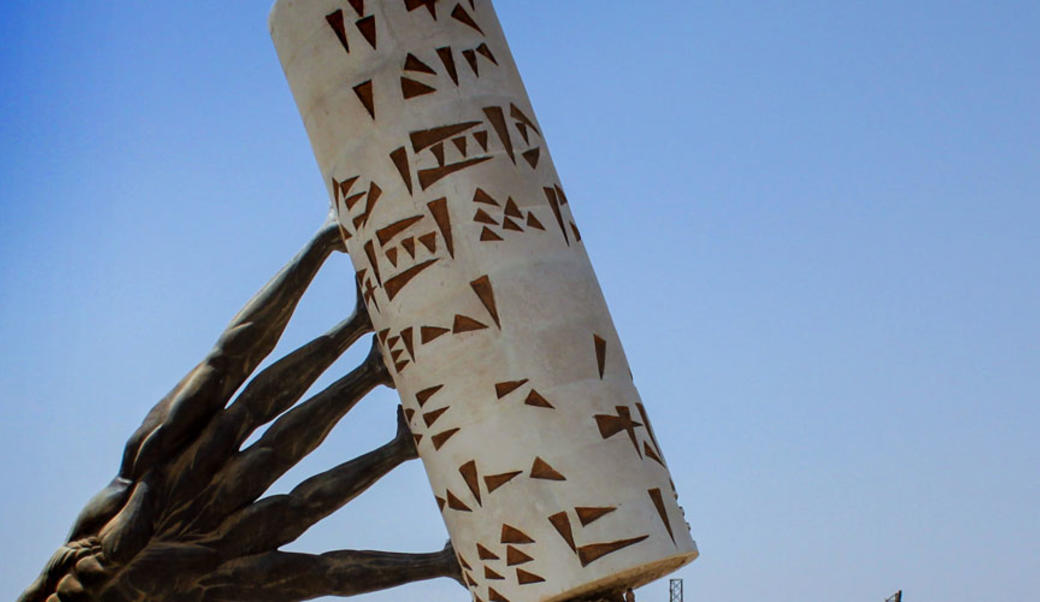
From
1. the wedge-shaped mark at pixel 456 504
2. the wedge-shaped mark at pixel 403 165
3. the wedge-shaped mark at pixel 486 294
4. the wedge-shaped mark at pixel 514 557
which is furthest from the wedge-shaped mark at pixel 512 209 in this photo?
the wedge-shaped mark at pixel 514 557

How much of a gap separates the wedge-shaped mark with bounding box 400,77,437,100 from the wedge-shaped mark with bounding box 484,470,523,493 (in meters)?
1.69

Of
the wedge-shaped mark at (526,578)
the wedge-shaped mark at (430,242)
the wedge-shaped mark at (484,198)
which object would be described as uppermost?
the wedge-shaped mark at (484,198)

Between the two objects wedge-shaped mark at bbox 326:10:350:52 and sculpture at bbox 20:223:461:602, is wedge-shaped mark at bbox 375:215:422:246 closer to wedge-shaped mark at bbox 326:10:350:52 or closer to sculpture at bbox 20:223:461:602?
wedge-shaped mark at bbox 326:10:350:52

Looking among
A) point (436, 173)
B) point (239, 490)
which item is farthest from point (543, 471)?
point (239, 490)

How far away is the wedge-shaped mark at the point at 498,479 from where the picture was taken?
4715 mm

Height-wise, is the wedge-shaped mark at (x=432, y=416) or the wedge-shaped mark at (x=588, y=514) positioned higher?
the wedge-shaped mark at (x=432, y=416)

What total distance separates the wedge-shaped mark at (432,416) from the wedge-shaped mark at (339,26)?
66.0 inches

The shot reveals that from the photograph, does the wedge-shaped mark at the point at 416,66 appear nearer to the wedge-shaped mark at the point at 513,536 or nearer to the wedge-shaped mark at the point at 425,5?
the wedge-shaped mark at the point at 425,5

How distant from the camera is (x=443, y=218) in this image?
501 centimetres

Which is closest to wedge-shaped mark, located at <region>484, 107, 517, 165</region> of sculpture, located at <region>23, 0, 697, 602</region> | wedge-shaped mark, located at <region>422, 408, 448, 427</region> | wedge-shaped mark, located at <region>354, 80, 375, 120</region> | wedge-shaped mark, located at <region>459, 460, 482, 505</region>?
sculpture, located at <region>23, 0, 697, 602</region>

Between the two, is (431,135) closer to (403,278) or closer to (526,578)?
(403,278)

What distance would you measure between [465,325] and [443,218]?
477 mm

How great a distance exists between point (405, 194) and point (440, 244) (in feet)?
0.92

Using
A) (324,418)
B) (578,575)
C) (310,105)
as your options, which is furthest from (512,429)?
(324,418)
